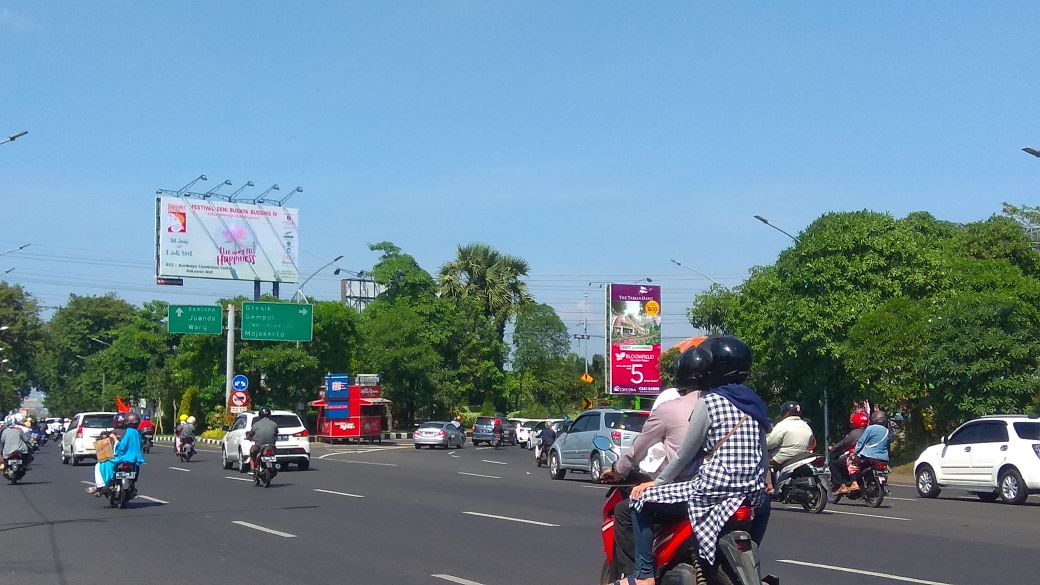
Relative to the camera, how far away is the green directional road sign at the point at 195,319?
54156 millimetres

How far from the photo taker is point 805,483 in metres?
17.7

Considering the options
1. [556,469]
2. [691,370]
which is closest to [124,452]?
[556,469]

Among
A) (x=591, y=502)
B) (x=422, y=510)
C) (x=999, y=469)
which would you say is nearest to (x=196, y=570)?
(x=422, y=510)

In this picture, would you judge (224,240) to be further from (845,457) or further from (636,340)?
(845,457)

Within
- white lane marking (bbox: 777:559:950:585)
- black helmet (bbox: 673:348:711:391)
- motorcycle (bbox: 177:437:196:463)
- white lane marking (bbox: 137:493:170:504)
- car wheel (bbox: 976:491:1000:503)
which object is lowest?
car wheel (bbox: 976:491:1000:503)

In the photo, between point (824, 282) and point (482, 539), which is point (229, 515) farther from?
point (824, 282)

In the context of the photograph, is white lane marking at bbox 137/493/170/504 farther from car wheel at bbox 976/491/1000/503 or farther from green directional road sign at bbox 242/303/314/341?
green directional road sign at bbox 242/303/314/341

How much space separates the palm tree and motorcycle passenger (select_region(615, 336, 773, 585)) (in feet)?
225

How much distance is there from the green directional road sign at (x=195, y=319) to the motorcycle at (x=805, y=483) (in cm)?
4152

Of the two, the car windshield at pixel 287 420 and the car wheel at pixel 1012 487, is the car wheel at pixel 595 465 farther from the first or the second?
the car windshield at pixel 287 420

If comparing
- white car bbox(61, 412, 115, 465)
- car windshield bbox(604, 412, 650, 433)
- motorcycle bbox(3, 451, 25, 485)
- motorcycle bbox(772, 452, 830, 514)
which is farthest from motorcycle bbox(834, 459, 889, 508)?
white car bbox(61, 412, 115, 465)

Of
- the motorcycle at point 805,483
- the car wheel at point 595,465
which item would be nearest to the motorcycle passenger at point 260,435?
the car wheel at point 595,465

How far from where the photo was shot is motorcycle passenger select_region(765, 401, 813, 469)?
1698 centimetres

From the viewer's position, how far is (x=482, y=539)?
13852 millimetres
